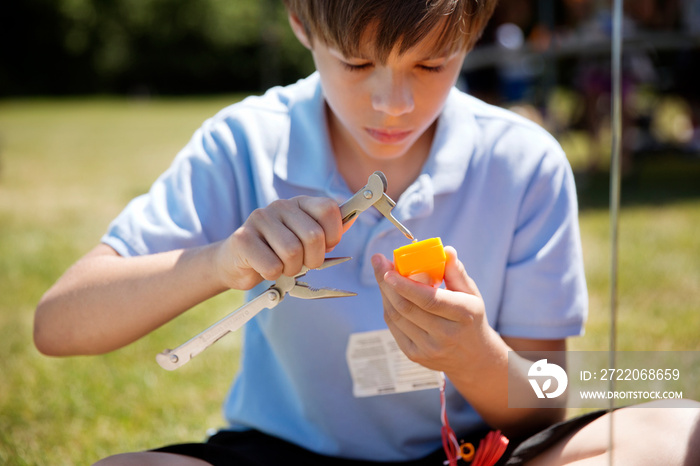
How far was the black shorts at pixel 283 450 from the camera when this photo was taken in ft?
3.55

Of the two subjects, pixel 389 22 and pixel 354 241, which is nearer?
pixel 389 22

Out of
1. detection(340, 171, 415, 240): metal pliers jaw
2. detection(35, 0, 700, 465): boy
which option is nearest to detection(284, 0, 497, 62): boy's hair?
detection(35, 0, 700, 465): boy

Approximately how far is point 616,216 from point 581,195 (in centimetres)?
378

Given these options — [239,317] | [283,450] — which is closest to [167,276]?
[239,317]

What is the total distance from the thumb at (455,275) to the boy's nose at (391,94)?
239 millimetres

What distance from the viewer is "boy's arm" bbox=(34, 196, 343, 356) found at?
2.97 feet

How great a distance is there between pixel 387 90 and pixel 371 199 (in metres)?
0.24

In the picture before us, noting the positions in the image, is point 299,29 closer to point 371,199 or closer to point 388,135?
point 388,135

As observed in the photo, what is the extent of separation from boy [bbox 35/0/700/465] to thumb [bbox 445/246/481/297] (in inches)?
2.5

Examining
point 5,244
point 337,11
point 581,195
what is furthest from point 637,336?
point 5,244

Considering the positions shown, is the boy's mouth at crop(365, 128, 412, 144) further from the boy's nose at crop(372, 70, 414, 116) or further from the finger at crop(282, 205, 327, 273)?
the finger at crop(282, 205, 327, 273)

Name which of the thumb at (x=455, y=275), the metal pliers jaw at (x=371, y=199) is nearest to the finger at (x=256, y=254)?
the metal pliers jaw at (x=371, y=199)

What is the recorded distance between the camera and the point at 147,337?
2.41 meters

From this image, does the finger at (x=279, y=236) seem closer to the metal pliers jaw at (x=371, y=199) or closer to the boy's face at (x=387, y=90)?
the metal pliers jaw at (x=371, y=199)
